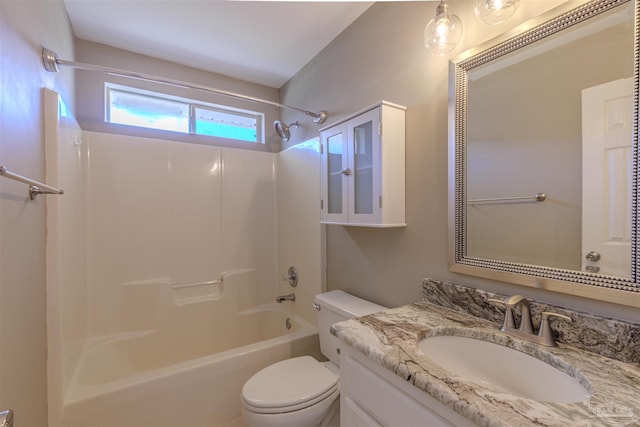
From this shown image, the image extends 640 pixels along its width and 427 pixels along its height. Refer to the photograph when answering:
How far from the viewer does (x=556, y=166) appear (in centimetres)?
90

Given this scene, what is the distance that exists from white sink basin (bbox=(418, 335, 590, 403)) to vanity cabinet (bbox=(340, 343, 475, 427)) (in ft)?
0.56

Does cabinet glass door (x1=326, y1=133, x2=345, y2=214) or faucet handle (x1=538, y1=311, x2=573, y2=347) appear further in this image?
cabinet glass door (x1=326, y1=133, x2=345, y2=214)

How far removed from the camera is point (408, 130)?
1.39 metres

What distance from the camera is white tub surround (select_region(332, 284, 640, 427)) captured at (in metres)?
0.54

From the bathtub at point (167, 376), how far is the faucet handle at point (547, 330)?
1.39m

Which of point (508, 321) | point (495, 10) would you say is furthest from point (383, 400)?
point (495, 10)

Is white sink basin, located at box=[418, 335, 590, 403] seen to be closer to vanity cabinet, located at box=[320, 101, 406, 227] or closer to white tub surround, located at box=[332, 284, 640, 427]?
white tub surround, located at box=[332, 284, 640, 427]

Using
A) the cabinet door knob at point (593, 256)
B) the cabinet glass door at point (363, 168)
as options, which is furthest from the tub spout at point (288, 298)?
the cabinet door knob at point (593, 256)

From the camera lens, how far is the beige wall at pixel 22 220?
2.81 feet

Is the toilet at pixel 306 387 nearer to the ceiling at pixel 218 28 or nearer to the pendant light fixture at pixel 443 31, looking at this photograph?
the pendant light fixture at pixel 443 31

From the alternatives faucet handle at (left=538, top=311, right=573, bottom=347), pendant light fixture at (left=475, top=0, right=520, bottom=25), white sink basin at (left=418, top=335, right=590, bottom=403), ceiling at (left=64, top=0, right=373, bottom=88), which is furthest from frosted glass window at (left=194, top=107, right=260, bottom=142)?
faucet handle at (left=538, top=311, right=573, bottom=347)

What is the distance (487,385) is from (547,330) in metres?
0.37

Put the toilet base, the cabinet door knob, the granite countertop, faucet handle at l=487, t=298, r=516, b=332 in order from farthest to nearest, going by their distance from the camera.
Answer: the toilet base, faucet handle at l=487, t=298, r=516, b=332, the cabinet door knob, the granite countertop

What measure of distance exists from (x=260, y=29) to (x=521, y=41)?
1.53 meters
